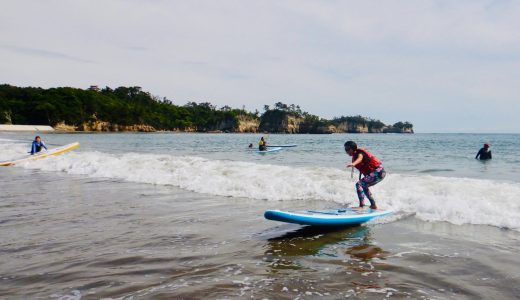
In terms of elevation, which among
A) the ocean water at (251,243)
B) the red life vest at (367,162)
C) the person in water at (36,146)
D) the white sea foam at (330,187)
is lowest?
the ocean water at (251,243)

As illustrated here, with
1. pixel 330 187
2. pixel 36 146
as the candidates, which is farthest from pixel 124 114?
pixel 330 187

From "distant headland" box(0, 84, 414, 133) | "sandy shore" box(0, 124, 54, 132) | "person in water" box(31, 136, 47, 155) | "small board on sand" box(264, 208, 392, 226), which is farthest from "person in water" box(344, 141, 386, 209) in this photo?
"distant headland" box(0, 84, 414, 133)

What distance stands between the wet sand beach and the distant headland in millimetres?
102893

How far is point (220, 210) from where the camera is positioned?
928 centimetres

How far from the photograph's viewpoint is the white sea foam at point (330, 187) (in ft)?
28.7

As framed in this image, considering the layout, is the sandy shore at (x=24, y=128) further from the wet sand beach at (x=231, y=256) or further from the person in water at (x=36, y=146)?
the wet sand beach at (x=231, y=256)

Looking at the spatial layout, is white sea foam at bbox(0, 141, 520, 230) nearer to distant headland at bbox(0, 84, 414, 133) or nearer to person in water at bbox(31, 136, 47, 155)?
person in water at bbox(31, 136, 47, 155)

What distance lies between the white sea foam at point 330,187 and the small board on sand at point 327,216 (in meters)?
1.62

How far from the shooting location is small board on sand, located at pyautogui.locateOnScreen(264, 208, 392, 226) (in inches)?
278

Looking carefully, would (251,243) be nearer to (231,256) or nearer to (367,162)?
(231,256)

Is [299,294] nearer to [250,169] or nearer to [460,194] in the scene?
[460,194]

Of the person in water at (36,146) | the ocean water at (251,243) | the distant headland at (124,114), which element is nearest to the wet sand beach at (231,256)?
the ocean water at (251,243)

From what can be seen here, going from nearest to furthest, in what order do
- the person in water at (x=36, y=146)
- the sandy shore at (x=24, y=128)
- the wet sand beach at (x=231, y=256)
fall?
the wet sand beach at (x=231, y=256) → the person in water at (x=36, y=146) → the sandy shore at (x=24, y=128)

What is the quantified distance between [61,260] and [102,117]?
120 metres
